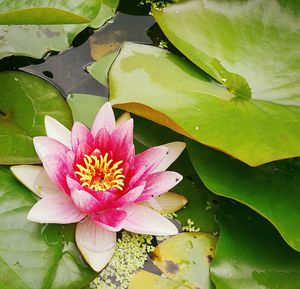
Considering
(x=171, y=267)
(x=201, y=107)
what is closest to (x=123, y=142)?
(x=201, y=107)

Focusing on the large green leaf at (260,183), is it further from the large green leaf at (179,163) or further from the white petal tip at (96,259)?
the white petal tip at (96,259)

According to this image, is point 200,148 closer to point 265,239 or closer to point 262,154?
point 262,154

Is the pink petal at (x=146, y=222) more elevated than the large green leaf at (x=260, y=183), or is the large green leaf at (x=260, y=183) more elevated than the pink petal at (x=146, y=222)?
the large green leaf at (x=260, y=183)

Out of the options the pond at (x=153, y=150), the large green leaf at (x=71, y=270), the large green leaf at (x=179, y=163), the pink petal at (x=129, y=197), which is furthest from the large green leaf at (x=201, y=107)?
the large green leaf at (x=71, y=270)

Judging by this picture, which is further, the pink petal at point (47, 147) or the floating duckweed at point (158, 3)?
the floating duckweed at point (158, 3)

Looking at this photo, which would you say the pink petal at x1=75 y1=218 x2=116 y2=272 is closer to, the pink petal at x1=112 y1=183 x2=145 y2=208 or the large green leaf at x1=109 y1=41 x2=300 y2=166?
the pink petal at x1=112 y1=183 x2=145 y2=208

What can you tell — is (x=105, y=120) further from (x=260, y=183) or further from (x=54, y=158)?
(x=260, y=183)
